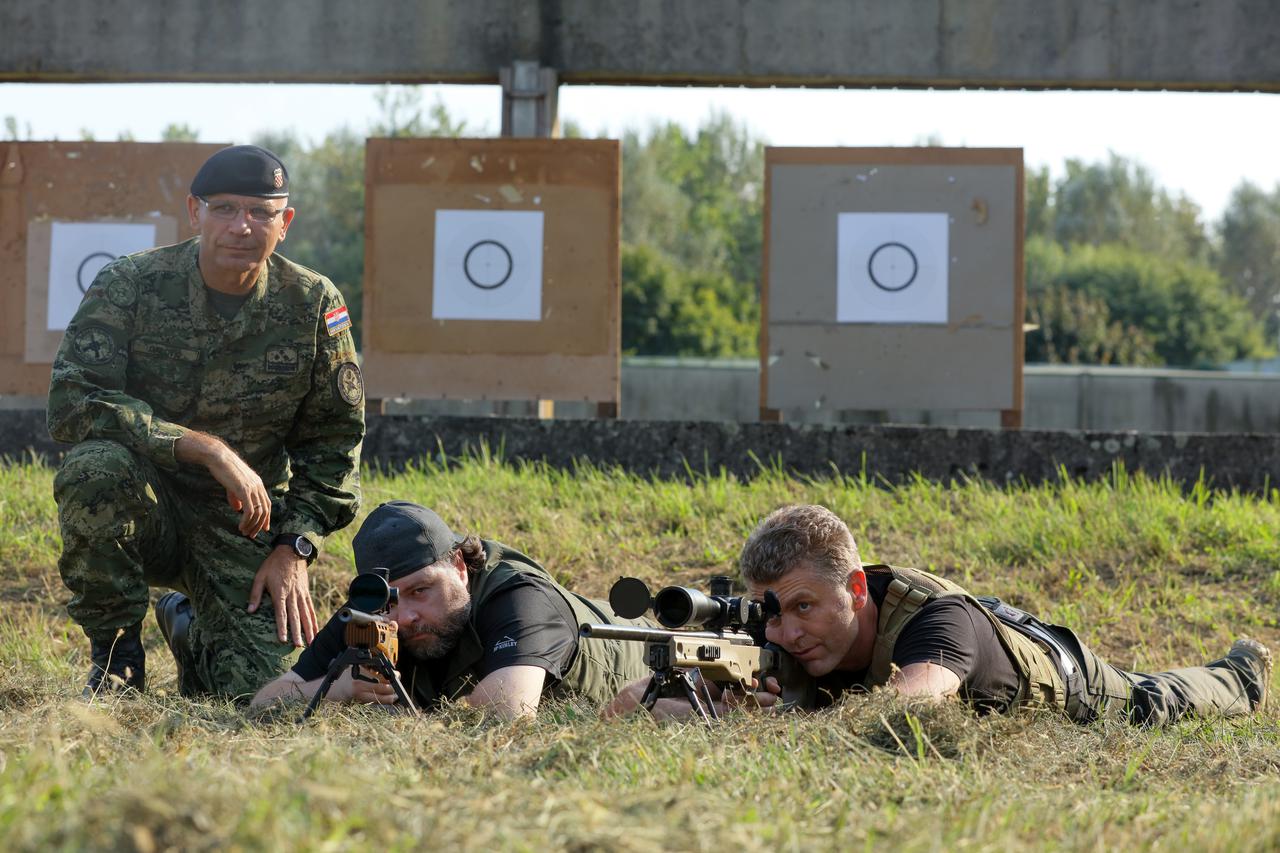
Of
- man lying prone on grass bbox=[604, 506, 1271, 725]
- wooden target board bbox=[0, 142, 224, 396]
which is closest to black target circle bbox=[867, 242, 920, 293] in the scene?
wooden target board bbox=[0, 142, 224, 396]

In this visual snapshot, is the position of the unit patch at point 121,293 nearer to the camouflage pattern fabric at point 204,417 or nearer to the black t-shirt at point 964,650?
the camouflage pattern fabric at point 204,417

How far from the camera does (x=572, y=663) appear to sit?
148 inches

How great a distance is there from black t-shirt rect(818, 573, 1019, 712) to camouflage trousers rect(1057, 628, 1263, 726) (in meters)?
0.42

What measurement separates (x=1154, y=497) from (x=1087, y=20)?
304cm

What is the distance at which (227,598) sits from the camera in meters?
4.29

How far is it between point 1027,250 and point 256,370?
36697mm

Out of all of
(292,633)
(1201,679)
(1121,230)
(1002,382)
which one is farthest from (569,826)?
(1121,230)

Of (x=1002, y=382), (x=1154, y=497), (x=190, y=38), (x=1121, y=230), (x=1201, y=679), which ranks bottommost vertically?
(x=1201, y=679)

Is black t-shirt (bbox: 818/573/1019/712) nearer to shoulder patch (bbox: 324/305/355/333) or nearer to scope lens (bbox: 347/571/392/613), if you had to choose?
scope lens (bbox: 347/571/392/613)

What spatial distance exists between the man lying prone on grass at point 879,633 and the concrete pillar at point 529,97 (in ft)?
16.6

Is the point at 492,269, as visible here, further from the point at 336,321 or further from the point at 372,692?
the point at 372,692

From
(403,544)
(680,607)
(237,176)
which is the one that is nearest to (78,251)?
(237,176)

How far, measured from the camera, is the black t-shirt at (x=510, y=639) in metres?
3.56

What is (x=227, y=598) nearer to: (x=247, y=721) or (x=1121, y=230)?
(x=247, y=721)
